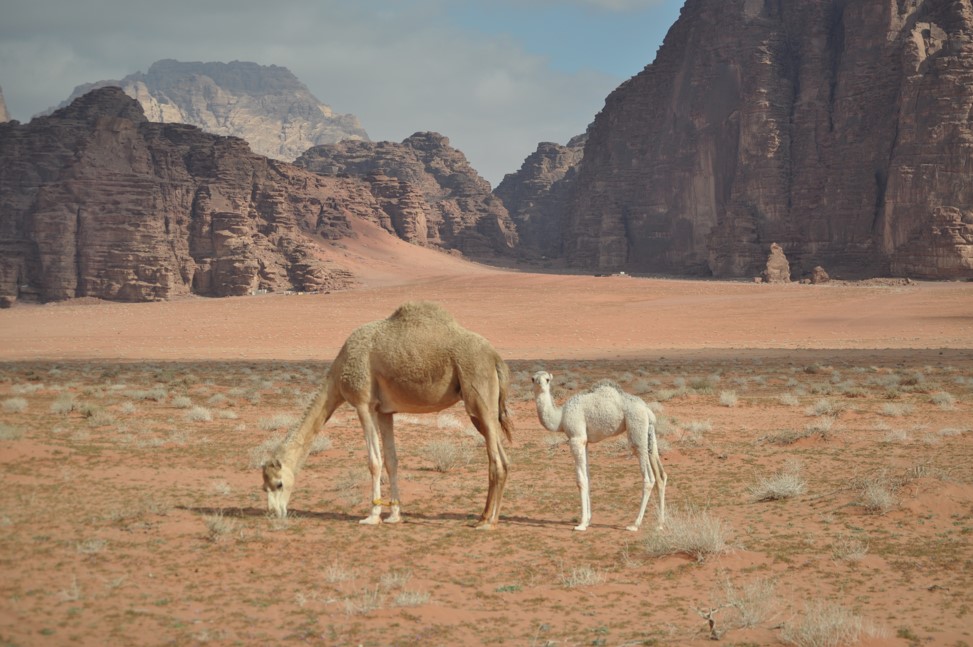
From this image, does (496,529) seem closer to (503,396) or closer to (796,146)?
(503,396)

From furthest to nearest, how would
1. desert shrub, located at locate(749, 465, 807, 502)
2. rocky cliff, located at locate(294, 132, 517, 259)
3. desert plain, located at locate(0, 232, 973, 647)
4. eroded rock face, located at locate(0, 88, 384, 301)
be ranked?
rocky cliff, located at locate(294, 132, 517, 259) → eroded rock face, located at locate(0, 88, 384, 301) → desert shrub, located at locate(749, 465, 807, 502) → desert plain, located at locate(0, 232, 973, 647)

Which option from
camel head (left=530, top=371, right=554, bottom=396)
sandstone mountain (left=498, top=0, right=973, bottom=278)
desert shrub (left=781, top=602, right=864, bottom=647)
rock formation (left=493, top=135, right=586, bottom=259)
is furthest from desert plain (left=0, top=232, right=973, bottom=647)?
rock formation (left=493, top=135, right=586, bottom=259)

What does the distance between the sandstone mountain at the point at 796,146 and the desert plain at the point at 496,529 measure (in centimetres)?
6475

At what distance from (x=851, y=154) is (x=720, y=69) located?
2394cm

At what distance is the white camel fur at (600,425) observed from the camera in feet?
34.0

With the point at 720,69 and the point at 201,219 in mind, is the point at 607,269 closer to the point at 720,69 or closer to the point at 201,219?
the point at 720,69

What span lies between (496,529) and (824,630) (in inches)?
185

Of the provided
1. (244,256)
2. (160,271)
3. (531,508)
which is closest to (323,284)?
(244,256)

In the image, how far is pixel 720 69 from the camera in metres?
111

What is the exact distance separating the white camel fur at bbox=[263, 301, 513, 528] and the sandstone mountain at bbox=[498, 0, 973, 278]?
268 ft

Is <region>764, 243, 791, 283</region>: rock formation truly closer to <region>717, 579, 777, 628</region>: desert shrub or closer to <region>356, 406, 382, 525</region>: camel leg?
<region>356, 406, 382, 525</region>: camel leg

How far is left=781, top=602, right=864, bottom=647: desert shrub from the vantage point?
6.41m

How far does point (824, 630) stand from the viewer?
643cm

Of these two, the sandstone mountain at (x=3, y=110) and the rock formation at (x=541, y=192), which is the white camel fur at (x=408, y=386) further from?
the sandstone mountain at (x=3, y=110)
